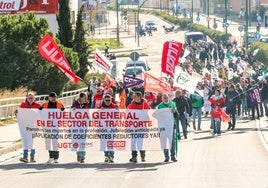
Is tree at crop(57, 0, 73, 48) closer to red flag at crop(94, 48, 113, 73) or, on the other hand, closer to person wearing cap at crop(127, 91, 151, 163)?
red flag at crop(94, 48, 113, 73)

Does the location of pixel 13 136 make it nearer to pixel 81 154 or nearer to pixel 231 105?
pixel 81 154

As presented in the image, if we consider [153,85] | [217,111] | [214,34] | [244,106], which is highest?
[153,85]

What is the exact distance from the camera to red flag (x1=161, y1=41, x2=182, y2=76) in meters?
33.1

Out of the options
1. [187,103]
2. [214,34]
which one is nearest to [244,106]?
[187,103]

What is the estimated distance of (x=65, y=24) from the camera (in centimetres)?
4756

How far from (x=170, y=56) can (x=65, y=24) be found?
15.3 m

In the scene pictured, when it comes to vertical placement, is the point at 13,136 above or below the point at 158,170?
below

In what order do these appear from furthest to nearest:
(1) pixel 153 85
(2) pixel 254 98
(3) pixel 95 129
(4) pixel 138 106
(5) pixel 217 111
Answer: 1. (2) pixel 254 98
2. (5) pixel 217 111
3. (1) pixel 153 85
4. (3) pixel 95 129
5. (4) pixel 138 106

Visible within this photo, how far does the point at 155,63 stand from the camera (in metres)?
83.5

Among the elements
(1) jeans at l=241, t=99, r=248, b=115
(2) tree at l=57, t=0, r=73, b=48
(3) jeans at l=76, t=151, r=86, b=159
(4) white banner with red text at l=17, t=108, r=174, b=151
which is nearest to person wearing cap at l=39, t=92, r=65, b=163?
(4) white banner with red text at l=17, t=108, r=174, b=151

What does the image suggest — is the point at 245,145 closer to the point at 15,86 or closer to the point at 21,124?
the point at 21,124

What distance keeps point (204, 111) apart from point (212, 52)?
39.8m

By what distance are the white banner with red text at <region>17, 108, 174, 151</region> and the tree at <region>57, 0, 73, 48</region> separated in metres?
25.2

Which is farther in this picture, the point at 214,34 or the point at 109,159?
the point at 214,34
